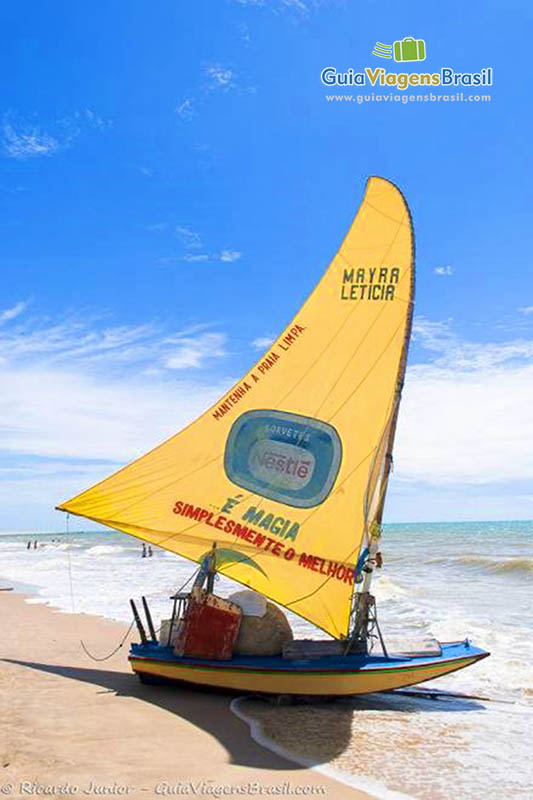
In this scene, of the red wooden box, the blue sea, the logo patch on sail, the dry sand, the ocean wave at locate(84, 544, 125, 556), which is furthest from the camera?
the ocean wave at locate(84, 544, 125, 556)

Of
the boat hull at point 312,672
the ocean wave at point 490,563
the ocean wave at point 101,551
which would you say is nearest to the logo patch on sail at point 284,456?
the boat hull at point 312,672

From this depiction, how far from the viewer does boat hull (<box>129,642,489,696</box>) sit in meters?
10.2

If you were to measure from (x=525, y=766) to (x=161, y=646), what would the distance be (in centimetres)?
592

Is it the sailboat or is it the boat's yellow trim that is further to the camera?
the sailboat

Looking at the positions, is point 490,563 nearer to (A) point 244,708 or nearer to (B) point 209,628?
(B) point 209,628

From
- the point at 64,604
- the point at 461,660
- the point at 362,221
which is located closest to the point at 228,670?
the point at 461,660

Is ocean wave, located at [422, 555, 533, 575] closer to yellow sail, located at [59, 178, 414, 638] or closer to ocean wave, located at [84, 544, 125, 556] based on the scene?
yellow sail, located at [59, 178, 414, 638]

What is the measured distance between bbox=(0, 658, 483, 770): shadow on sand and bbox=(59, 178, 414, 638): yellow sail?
1.29m

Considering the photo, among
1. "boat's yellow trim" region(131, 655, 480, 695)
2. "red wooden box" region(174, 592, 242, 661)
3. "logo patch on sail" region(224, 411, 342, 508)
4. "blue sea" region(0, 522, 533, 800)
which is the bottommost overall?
"blue sea" region(0, 522, 533, 800)

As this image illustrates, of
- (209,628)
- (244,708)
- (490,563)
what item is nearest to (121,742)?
(244,708)

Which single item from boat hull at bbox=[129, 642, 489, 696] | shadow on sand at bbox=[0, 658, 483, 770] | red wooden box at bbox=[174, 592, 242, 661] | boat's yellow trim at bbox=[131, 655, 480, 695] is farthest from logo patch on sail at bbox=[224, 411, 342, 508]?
shadow on sand at bbox=[0, 658, 483, 770]

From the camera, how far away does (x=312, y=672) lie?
1010 cm

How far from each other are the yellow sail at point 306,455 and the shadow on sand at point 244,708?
1291mm

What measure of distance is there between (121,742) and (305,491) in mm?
4794
